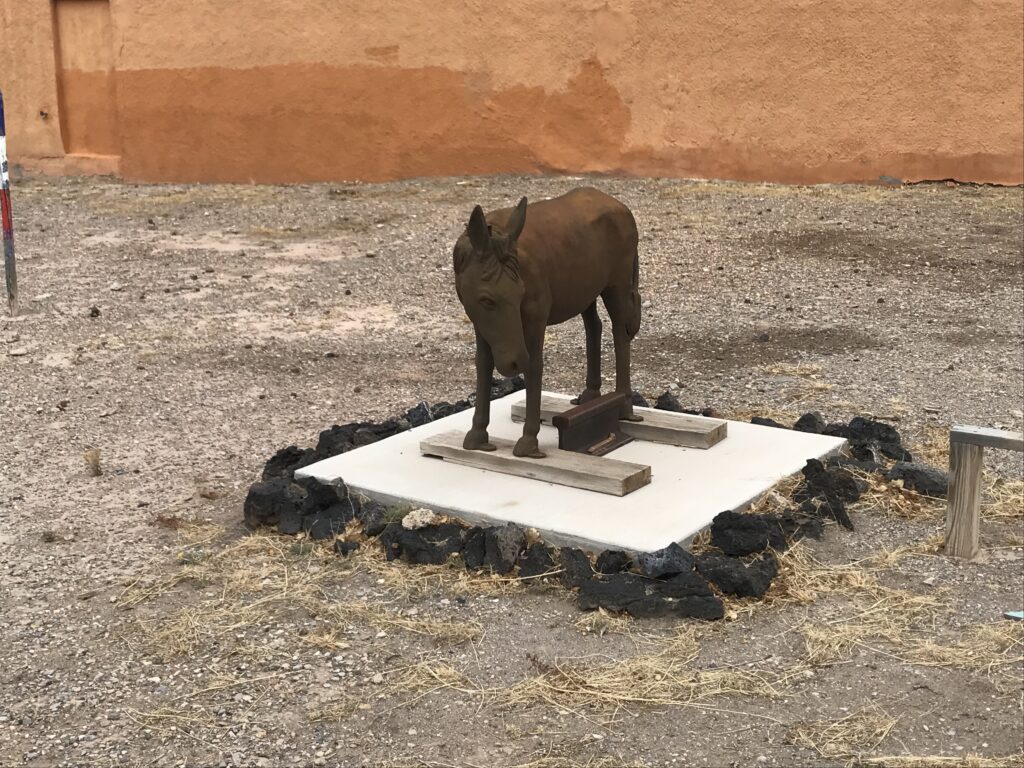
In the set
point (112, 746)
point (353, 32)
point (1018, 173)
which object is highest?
point (353, 32)

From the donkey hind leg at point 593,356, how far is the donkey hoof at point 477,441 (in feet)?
1.88

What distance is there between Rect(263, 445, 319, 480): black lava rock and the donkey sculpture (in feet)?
2.60

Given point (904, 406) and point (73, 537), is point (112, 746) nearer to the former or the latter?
point (73, 537)

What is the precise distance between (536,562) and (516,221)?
1267 millimetres

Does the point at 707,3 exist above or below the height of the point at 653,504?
above

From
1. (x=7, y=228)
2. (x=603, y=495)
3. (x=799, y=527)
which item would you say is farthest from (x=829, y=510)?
(x=7, y=228)

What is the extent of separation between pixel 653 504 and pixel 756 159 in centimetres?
915

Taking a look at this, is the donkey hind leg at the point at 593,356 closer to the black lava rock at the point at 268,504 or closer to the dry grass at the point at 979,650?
the black lava rock at the point at 268,504

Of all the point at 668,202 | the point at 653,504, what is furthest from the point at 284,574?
the point at 668,202

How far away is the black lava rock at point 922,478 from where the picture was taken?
5309 mm

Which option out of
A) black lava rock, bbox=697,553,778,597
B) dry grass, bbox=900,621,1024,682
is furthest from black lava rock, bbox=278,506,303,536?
dry grass, bbox=900,621,1024,682

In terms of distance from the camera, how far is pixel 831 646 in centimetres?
404

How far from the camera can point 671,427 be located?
5.69m

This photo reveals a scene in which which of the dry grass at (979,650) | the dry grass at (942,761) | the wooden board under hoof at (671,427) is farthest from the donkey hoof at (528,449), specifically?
the dry grass at (942,761)
